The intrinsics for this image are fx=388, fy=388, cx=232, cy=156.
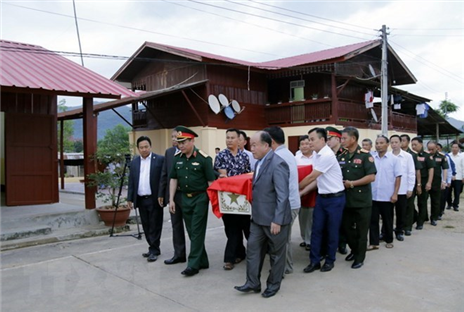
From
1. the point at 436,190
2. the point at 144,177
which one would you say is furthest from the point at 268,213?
the point at 436,190

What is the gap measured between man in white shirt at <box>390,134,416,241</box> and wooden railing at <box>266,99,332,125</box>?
11093 mm

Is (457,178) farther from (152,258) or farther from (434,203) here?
(152,258)

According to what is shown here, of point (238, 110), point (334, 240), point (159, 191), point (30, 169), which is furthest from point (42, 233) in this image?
point (238, 110)

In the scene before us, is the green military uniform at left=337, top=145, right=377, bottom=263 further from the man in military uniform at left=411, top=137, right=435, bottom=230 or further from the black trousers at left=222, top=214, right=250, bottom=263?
the man in military uniform at left=411, top=137, right=435, bottom=230

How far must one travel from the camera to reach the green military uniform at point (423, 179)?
7238mm

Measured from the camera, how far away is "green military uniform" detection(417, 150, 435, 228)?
23.7 ft

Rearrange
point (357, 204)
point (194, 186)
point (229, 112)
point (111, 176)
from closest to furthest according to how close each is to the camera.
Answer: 1. point (194, 186)
2. point (357, 204)
3. point (111, 176)
4. point (229, 112)

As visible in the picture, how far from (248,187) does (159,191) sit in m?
1.55

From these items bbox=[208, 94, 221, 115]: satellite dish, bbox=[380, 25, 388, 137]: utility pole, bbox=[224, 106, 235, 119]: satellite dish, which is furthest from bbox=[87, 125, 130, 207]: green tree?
bbox=[380, 25, 388, 137]: utility pole

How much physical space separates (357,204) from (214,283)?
2.00 meters

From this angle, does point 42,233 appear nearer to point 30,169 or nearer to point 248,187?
point 30,169

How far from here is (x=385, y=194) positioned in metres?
5.71

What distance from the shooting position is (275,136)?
4.27 m

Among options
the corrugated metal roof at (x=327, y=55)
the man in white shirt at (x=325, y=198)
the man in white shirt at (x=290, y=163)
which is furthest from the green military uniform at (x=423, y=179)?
the corrugated metal roof at (x=327, y=55)
